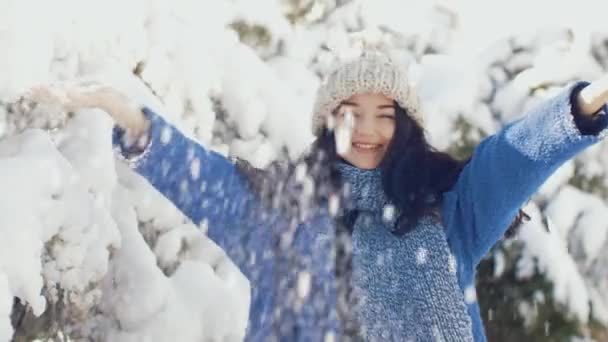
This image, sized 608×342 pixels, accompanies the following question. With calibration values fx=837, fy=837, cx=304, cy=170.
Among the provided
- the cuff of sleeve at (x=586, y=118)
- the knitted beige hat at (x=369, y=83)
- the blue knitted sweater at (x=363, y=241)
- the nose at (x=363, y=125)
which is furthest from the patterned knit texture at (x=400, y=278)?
the cuff of sleeve at (x=586, y=118)

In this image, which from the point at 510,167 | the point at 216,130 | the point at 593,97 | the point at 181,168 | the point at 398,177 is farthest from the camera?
the point at 216,130

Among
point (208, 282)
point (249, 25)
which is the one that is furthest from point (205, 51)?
point (208, 282)

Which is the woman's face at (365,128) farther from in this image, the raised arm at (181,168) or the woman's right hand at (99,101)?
the woman's right hand at (99,101)

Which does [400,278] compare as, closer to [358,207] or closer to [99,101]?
[358,207]

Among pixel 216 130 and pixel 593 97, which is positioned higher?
pixel 593 97

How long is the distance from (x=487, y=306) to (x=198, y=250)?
5.51 ft

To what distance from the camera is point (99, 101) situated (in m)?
1.82

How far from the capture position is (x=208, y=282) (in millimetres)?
3098

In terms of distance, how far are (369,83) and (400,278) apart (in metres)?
0.49

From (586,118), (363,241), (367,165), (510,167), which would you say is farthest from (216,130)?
(586,118)

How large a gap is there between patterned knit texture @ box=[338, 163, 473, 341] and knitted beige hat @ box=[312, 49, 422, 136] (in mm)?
212

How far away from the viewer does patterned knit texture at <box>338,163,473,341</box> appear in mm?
1918

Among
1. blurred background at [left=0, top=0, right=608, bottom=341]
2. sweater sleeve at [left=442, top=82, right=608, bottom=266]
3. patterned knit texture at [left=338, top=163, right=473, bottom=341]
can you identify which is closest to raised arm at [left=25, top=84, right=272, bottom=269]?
blurred background at [left=0, top=0, right=608, bottom=341]

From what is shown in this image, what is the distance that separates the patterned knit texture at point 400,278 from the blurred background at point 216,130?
549 mm
